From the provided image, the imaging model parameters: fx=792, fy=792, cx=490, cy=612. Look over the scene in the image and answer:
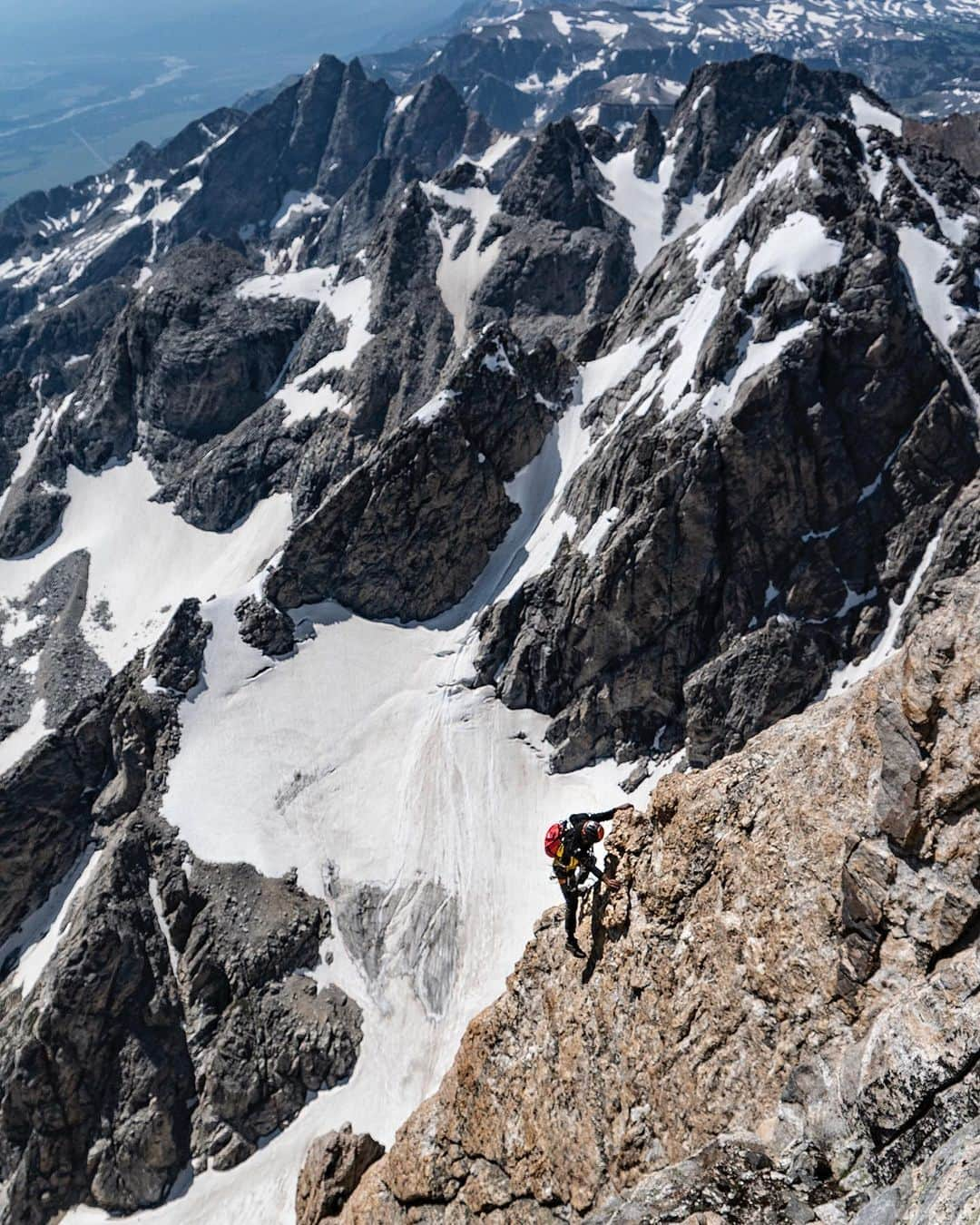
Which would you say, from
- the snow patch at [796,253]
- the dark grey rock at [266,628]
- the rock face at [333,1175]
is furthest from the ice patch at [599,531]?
the rock face at [333,1175]

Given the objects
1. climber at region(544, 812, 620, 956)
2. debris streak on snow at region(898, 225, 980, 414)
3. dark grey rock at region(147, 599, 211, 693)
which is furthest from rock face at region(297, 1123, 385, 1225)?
debris streak on snow at region(898, 225, 980, 414)

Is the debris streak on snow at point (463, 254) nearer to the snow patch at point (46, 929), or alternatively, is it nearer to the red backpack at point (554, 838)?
the snow patch at point (46, 929)

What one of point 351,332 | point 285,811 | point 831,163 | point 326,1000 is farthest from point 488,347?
point 326,1000

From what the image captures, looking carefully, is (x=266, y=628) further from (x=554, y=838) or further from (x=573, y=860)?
(x=573, y=860)

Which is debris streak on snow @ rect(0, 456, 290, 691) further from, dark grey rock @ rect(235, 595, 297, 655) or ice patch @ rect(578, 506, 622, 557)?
ice patch @ rect(578, 506, 622, 557)

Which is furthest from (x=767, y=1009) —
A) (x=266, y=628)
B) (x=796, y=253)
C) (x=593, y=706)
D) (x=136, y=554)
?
(x=136, y=554)

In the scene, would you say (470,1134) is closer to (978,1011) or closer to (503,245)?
(978,1011)
